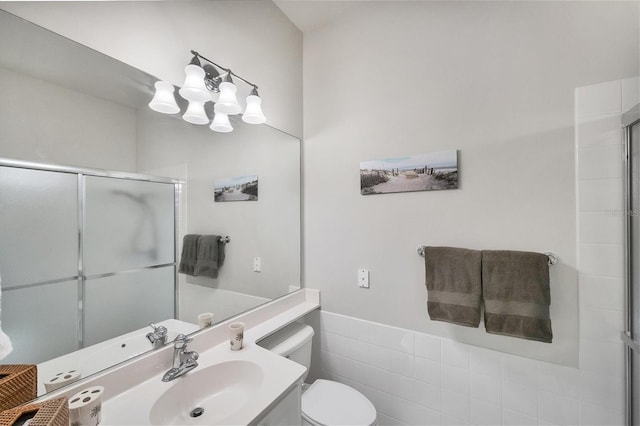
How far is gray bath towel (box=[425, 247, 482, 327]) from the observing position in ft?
3.79

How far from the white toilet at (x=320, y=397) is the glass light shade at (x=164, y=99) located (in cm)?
124

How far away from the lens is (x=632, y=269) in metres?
0.96

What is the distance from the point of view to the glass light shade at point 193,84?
106 cm

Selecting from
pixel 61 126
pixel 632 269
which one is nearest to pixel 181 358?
pixel 61 126

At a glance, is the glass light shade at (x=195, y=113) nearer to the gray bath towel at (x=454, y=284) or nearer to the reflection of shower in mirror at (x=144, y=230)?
the reflection of shower in mirror at (x=144, y=230)

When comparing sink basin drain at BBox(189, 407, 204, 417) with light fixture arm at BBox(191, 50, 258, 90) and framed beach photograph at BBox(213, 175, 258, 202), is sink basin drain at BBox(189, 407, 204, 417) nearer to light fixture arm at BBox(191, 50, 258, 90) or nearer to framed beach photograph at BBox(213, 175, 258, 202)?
framed beach photograph at BBox(213, 175, 258, 202)

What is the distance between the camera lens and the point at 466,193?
4.12ft

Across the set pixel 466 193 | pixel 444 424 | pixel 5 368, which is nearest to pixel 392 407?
pixel 444 424

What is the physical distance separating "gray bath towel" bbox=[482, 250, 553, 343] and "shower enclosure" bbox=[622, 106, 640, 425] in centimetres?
26

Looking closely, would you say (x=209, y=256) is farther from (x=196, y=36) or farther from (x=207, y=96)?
(x=196, y=36)

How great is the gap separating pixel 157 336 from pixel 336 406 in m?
0.92

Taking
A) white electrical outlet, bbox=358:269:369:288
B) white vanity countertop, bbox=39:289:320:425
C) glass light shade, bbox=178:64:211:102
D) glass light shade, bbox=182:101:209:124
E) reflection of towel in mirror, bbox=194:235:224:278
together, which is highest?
glass light shade, bbox=178:64:211:102

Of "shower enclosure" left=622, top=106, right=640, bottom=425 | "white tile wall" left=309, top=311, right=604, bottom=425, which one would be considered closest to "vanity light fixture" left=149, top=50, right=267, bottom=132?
"white tile wall" left=309, top=311, right=604, bottom=425

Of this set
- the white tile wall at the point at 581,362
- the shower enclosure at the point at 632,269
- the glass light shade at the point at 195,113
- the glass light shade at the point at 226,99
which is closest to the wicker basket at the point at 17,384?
the glass light shade at the point at 195,113
